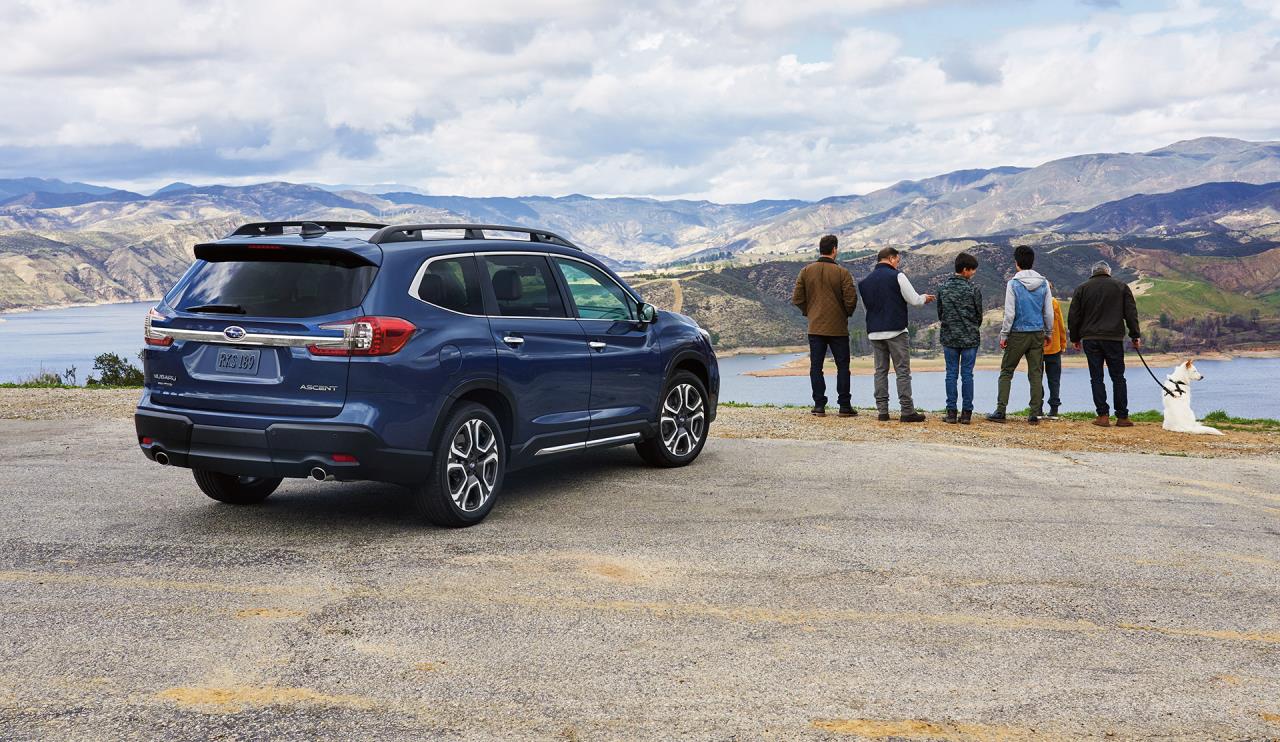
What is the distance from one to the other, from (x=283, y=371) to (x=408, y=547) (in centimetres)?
122

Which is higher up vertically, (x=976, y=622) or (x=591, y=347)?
(x=591, y=347)

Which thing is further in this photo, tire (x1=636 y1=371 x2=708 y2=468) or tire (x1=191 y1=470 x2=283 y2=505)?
tire (x1=636 y1=371 x2=708 y2=468)

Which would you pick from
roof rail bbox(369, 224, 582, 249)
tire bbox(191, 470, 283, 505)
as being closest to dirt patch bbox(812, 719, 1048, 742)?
roof rail bbox(369, 224, 582, 249)

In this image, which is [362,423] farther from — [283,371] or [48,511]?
[48,511]

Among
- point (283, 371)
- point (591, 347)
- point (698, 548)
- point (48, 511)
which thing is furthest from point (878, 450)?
point (48, 511)

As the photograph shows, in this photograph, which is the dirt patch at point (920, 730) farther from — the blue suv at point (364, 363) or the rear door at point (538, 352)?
the rear door at point (538, 352)

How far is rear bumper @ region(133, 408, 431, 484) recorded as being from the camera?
5781 mm

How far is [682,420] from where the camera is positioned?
351 inches

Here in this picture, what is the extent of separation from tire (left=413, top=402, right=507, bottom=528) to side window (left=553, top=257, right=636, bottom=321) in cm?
133

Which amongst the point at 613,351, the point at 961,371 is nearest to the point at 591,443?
the point at 613,351

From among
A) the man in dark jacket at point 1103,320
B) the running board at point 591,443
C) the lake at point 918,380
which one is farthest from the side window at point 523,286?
the lake at point 918,380

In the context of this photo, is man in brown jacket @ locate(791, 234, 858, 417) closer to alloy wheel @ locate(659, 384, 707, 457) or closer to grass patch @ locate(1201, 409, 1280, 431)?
alloy wheel @ locate(659, 384, 707, 457)

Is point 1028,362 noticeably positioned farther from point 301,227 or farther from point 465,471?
point 301,227

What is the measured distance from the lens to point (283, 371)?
586 cm
